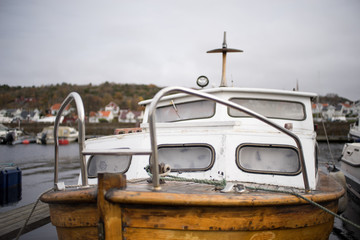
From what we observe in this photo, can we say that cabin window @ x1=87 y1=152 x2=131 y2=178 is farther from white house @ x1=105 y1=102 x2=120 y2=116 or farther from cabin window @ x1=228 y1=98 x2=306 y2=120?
white house @ x1=105 y1=102 x2=120 y2=116

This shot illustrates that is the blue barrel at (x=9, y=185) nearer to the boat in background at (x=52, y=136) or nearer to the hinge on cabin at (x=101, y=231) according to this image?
the hinge on cabin at (x=101, y=231)

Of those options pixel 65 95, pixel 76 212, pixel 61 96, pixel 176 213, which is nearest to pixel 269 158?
pixel 176 213

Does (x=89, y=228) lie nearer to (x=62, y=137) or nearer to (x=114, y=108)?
(x=62, y=137)

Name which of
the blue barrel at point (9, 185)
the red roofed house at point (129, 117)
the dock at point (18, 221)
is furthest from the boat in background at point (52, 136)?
the red roofed house at point (129, 117)

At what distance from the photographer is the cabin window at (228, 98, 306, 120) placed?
5523mm

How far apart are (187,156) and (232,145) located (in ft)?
2.51

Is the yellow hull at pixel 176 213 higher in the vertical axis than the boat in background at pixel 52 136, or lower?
higher

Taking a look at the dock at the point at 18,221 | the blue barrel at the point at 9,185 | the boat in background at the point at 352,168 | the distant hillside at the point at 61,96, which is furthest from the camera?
the distant hillside at the point at 61,96

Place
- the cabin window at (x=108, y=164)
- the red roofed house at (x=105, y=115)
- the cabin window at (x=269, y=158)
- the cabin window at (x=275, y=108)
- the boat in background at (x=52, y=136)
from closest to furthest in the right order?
1. the cabin window at (x=269, y=158)
2. the cabin window at (x=108, y=164)
3. the cabin window at (x=275, y=108)
4. the boat in background at (x=52, y=136)
5. the red roofed house at (x=105, y=115)

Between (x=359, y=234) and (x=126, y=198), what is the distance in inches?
285

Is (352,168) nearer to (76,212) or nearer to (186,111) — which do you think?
(186,111)

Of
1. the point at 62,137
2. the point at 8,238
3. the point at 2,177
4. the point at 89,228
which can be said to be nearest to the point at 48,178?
the point at 2,177

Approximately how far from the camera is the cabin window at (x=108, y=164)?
16.4ft

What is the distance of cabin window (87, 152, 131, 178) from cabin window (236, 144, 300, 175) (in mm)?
1919
